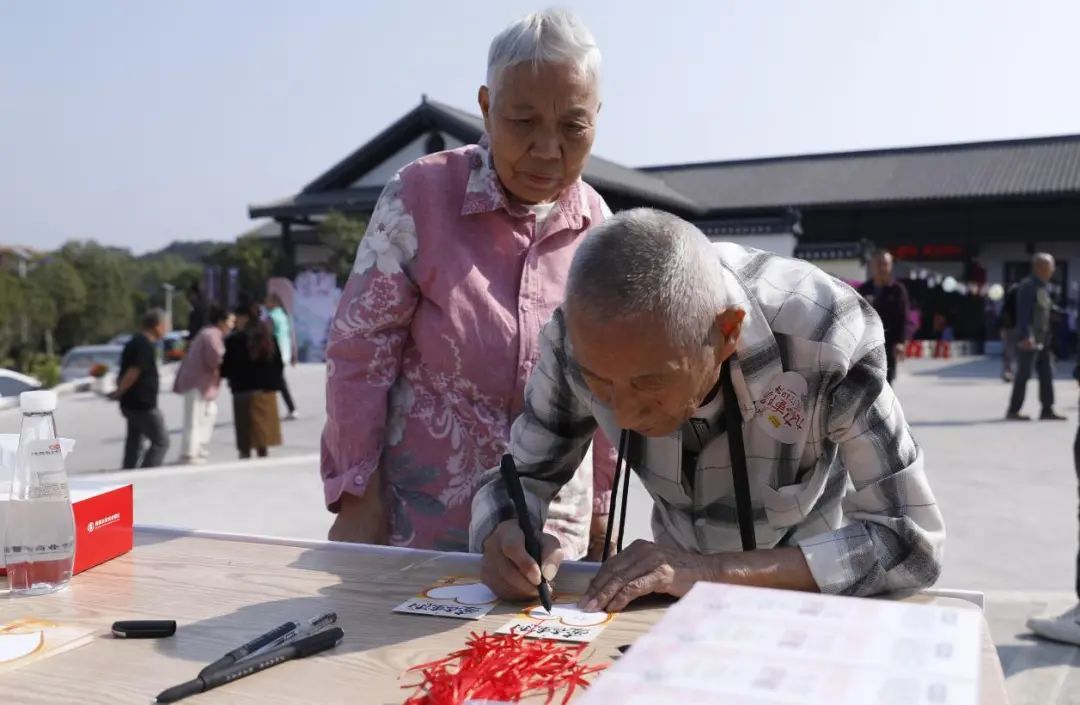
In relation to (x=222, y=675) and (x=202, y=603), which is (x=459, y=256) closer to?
(x=202, y=603)

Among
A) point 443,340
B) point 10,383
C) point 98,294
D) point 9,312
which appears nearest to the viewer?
point 443,340

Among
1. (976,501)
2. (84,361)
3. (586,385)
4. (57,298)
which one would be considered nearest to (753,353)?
(586,385)

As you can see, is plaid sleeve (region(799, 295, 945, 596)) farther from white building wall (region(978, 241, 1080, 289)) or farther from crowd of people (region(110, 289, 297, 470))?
white building wall (region(978, 241, 1080, 289))

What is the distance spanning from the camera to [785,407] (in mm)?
1354

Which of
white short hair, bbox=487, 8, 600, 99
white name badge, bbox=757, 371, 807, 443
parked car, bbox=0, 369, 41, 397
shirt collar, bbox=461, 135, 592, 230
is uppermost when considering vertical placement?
white short hair, bbox=487, 8, 600, 99

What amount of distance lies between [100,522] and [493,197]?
2.79ft

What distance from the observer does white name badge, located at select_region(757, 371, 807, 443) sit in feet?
4.40

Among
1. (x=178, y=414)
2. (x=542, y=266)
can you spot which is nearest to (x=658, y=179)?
(x=178, y=414)

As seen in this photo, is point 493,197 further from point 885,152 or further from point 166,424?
point 885,152

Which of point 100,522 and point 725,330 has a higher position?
point 725,330

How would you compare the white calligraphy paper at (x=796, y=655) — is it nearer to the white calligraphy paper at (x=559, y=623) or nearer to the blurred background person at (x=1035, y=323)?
the white calligraphy paper at (x=559, y=623)

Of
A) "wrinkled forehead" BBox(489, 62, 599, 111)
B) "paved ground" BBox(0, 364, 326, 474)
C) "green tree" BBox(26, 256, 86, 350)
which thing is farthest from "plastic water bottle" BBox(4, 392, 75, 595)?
"green tree" BBox(26, 256, 86, 350)

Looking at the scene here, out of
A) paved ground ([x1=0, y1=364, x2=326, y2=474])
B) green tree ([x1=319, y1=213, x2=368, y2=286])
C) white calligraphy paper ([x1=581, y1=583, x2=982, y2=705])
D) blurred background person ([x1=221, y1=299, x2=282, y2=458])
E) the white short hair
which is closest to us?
white calligraphy paper ([x1=581, y1=583, x2=982, y2=705])

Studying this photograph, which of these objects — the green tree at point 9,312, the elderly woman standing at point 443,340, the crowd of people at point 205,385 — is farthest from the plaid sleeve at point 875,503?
the green tree at point 9,312
